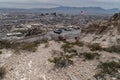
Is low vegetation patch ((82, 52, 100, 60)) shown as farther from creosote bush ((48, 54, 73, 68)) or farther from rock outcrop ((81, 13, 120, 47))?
rock outcrop ((81, 13, 120, 47))

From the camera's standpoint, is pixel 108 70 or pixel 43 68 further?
pixel 43 68

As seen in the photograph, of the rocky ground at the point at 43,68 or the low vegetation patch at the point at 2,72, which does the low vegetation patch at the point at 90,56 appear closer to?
the rocky ground at the point at 43,68

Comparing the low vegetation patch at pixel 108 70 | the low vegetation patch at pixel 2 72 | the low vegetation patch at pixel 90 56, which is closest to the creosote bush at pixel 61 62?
the low vegetation patch at pixel 90 56

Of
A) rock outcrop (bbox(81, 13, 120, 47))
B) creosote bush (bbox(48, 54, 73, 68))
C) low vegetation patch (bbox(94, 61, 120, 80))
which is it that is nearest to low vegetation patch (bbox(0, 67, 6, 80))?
creosote bush (bbox(48, 54, 73, 68))

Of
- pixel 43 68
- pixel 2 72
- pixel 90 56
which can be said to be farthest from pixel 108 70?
pixel 2 72

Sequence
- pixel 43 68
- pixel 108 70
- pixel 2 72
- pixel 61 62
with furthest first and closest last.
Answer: pixel 61 62
pixel 43 68
pixel 2 72
pixel 108 70

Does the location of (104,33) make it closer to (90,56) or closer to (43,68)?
(90,56)

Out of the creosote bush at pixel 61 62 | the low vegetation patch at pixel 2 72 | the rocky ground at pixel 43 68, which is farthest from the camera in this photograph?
the creosote bush at pixel 61 62

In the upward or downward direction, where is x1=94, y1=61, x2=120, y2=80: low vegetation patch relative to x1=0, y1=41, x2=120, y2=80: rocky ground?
upward

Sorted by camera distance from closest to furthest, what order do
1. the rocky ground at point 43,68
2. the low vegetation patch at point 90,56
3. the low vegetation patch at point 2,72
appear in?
the rocky ground at point 43,68
the low vegetation patch at point 2,72
the low vegetation patch at point 90,56
